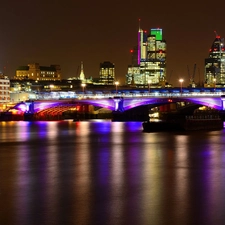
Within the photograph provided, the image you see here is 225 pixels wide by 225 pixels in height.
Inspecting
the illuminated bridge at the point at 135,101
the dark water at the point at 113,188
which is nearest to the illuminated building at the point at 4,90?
the illuminated bridge at the point at 135,101

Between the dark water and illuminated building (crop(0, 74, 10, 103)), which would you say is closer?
the dark water

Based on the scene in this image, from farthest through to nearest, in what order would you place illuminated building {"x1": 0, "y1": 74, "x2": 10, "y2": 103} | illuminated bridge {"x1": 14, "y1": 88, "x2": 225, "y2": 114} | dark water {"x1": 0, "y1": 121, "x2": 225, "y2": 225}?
illuminated building {"x1": 0, "y1": 74, "x2": 10, "y2": 103}
illuminated bridge {"x1": 14, "y1": 88, "x2": 225, "y2": 114}
dark water {"x1": 0, "y1": 121, "x2": 225, "y2": 225}

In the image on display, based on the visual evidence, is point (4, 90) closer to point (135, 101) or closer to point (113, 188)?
point (135, 101)

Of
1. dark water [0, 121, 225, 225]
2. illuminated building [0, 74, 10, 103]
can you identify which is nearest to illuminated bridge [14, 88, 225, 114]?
illuminated building [0, 74, 10, 103]

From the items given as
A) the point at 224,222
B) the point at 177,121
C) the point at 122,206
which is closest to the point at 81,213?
the point at 122,206

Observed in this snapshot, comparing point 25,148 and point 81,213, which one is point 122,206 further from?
point 25,148

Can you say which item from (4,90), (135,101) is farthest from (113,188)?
(4,90)

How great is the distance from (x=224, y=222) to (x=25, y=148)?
94.4 ft

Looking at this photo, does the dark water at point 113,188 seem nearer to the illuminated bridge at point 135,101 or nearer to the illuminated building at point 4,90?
the illuminated bridge at point 135,101

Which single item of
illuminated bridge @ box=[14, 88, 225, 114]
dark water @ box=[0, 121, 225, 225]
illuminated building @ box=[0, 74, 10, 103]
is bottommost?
dark water @ box=[0, 121, 225, 225]

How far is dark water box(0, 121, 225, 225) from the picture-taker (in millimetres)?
17312

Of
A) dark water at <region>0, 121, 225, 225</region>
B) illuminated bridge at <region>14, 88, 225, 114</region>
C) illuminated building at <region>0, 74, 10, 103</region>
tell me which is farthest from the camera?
illuminated building at <region>0, 74, 10, 103</region>

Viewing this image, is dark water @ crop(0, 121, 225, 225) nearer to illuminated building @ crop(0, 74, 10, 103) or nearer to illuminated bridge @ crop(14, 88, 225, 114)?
illuminated bridge @ crop(14, 88, 225, 114)

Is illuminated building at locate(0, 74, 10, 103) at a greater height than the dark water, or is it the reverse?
illuminated building at locate(0, 74, 10, 103)
